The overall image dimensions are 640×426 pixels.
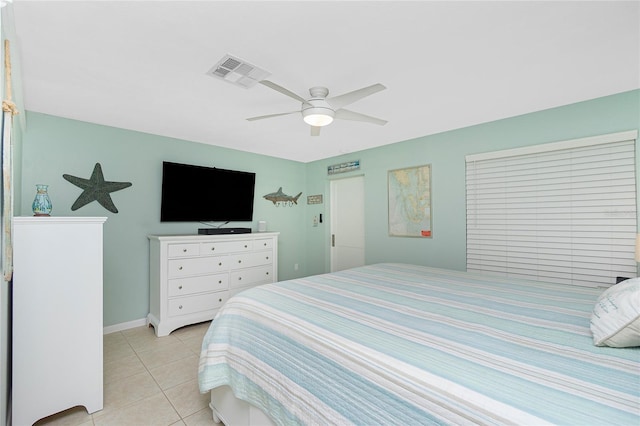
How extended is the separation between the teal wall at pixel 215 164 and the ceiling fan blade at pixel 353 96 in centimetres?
190

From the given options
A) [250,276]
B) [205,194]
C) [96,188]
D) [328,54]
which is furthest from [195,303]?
[328,54]

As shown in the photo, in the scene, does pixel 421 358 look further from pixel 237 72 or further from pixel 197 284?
pixel 197 284

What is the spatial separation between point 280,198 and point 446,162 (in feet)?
8.57

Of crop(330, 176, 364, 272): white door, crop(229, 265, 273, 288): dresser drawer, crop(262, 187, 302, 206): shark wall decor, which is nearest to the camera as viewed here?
crop(229, 265, 273, 288): dresser drawer

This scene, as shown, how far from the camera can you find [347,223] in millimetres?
4734

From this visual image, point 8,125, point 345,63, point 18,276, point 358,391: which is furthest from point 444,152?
point 18,276

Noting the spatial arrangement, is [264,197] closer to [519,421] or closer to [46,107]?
[46,107]

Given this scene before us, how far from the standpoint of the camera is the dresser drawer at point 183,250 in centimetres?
327

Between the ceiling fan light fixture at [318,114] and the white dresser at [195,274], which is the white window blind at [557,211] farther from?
the white dresser at [195,274]

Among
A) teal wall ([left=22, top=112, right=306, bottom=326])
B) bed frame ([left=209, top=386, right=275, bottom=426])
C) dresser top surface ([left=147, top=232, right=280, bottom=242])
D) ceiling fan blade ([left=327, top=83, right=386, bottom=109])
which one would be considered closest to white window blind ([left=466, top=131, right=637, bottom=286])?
ceiling fan blade ([left=327, top=83, right=386, bottom=109])

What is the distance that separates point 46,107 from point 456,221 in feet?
14.1

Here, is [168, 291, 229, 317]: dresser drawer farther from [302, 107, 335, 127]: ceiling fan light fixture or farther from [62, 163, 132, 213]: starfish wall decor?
[302, 107, 335, 127]: ceiling fan light fixture

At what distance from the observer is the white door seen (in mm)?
4543

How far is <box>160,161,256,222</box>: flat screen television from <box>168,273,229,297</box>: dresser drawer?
82 centimetres
